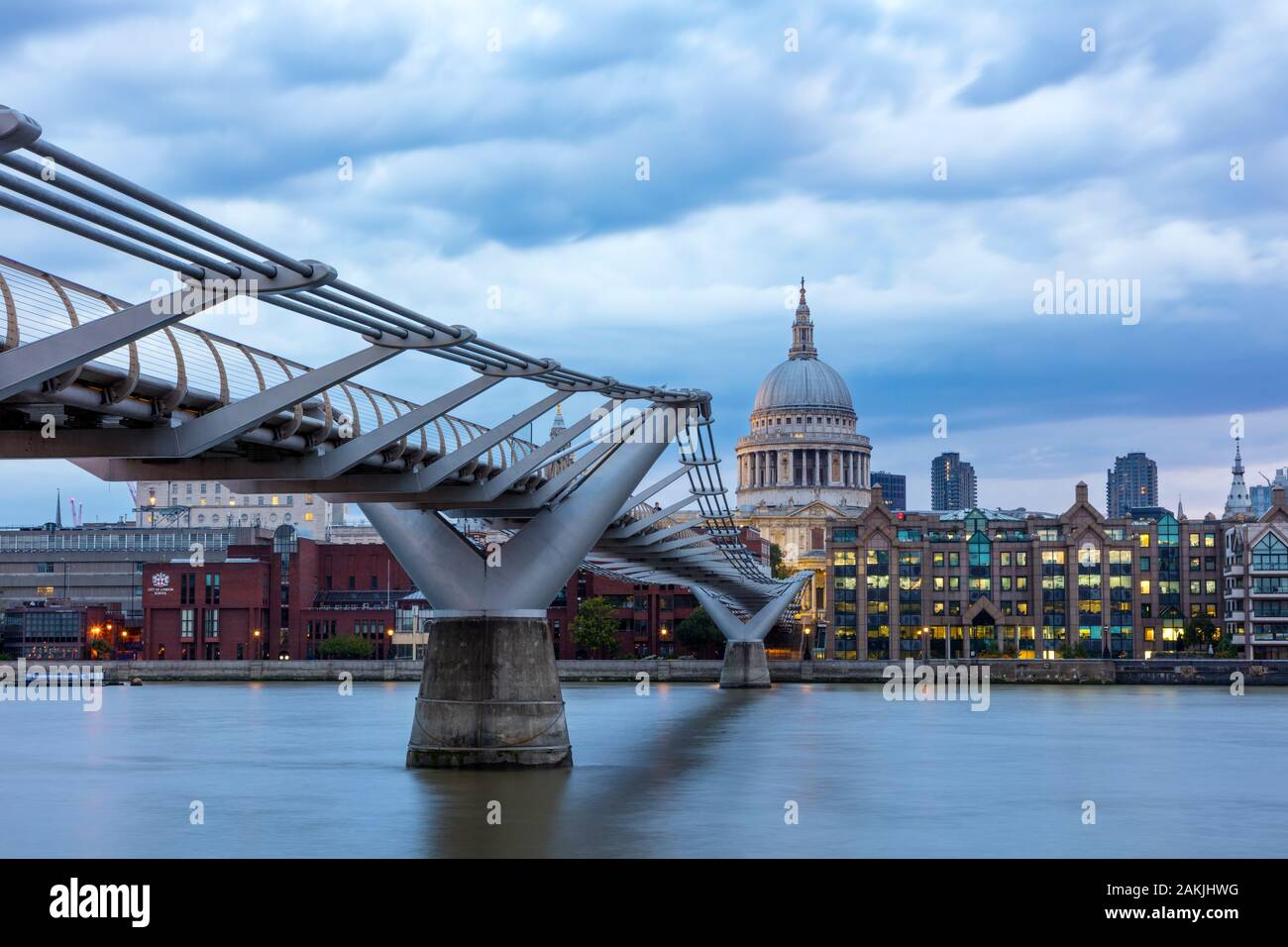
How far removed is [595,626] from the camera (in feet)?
405

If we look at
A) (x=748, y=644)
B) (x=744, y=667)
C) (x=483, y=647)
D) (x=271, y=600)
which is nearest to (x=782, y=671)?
(x=748, y=644)

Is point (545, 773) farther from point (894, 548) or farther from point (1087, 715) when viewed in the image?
point (894, 548)

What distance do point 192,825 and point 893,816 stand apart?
13400mm

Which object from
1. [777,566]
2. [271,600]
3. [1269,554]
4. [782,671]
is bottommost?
[782,671]

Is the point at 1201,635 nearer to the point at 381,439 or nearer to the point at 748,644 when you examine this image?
the point at 748,644

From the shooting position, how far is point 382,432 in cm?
2859

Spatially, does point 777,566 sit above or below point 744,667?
above

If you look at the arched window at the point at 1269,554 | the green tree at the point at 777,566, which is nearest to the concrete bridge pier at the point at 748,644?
the arched window at the point at 1269,554

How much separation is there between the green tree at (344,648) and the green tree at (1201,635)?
63.1m

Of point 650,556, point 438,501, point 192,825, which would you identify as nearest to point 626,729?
point 650,556

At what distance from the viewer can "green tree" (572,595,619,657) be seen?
404ft

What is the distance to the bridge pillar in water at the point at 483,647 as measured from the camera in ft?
120

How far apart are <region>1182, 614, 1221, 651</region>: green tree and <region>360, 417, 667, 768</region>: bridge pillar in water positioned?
100831mm

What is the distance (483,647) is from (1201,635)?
103267mm
